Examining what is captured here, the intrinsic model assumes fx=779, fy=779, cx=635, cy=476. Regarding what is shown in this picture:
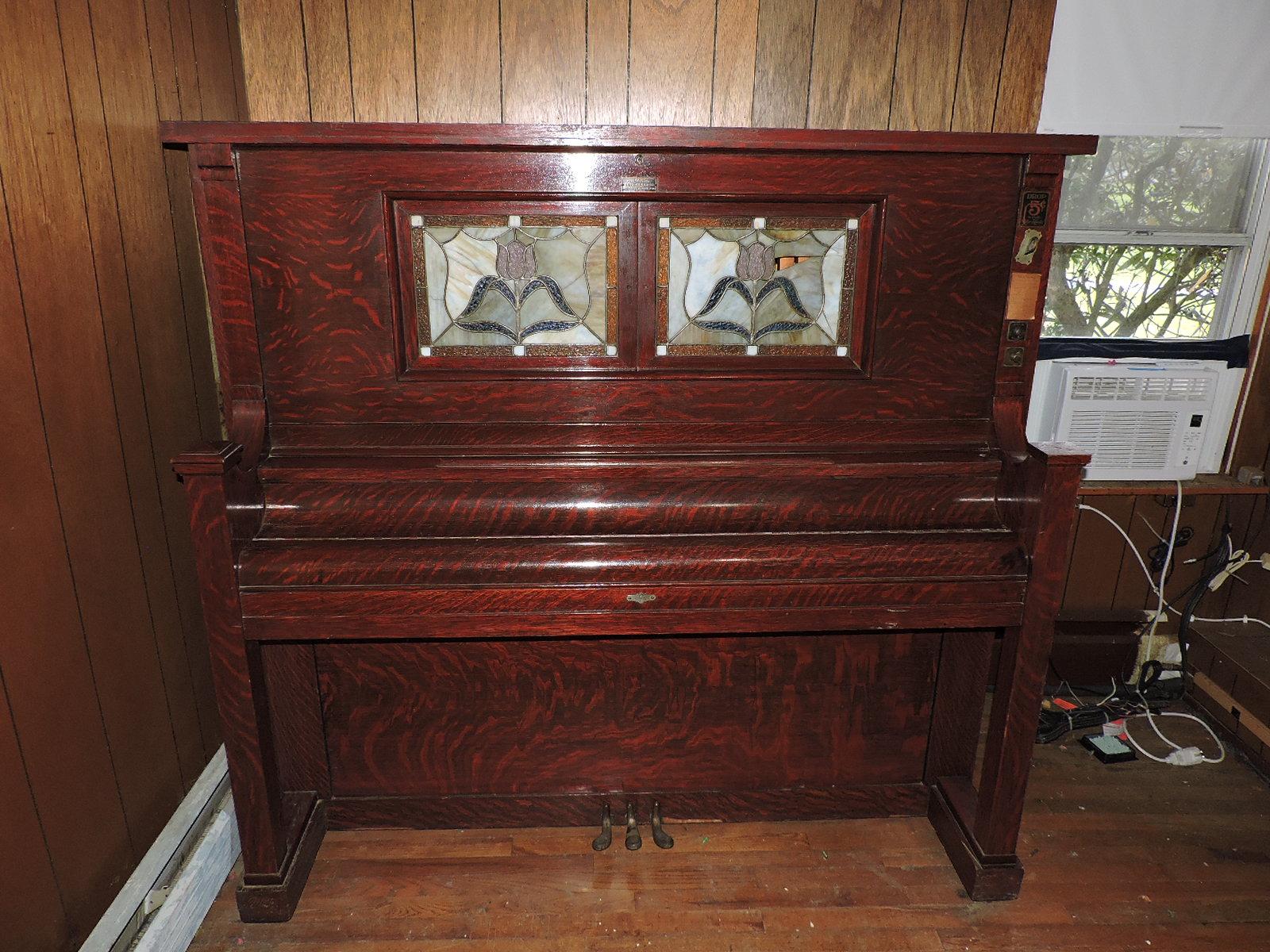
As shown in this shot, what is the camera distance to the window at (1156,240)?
2273mm

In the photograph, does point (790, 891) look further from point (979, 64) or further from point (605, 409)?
point (979, 64)

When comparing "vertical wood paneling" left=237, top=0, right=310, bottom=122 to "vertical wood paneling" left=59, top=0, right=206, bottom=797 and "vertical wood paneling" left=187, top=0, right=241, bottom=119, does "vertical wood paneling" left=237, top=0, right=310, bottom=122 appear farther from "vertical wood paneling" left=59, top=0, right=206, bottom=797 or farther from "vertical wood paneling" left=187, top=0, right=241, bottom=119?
"vertical wood paneling" left=59, top=0, right=206, bottom=797

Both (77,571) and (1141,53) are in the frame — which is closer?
(77,571)

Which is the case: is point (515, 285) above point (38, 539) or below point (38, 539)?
above

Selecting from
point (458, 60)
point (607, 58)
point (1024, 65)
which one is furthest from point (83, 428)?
point (1024, 65)

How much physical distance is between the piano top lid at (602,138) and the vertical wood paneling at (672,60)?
0.54 m

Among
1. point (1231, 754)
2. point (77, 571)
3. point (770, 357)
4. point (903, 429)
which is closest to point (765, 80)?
point (770, 357)

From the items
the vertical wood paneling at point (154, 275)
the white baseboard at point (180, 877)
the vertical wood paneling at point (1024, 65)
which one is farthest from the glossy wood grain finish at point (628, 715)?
the vertical wood paneling at point (1024, 65)

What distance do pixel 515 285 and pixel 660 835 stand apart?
1293 mm

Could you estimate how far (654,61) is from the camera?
192cm

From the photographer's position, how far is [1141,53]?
2.04 metres

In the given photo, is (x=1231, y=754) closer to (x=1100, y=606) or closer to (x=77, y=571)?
(x=1100, y=606)

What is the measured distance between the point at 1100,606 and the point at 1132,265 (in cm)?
106

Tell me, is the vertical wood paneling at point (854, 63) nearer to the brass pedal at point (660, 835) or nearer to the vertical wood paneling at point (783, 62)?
the vertical wood paneling at point (783, 62)
